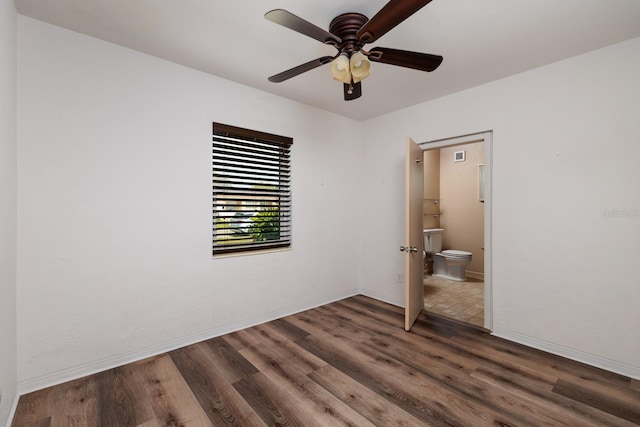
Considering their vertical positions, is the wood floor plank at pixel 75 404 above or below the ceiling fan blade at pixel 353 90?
below

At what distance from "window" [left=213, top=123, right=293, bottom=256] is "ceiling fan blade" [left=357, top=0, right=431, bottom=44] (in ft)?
5.71

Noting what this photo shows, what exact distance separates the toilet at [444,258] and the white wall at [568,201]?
200 cm

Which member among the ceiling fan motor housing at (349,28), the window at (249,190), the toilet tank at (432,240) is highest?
the ceiling fan motor housing at (349,28)

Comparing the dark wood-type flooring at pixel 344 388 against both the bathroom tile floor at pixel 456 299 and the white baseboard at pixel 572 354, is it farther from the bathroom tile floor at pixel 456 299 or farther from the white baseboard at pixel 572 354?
the bathroom tile floor at pixel 456 299

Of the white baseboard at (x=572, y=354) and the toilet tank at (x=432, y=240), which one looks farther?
the toilet tank at (x=432, y=240)

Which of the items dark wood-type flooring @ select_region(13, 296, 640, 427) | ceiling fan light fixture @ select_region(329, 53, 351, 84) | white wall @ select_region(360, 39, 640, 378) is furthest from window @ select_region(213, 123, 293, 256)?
white wall @ select_region(360, 39, 640, 378)

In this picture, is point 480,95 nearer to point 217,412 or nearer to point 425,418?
point 425,418

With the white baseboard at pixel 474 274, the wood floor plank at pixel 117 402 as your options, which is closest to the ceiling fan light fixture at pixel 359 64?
the wood floor plank at pixel 117 402

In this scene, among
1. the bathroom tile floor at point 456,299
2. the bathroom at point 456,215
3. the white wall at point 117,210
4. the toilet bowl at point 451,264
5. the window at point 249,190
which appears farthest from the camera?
the bathroom at point 456,215

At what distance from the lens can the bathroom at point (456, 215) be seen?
499 cm

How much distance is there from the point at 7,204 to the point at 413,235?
10.7ft

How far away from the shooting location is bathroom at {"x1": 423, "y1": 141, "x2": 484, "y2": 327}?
499cm

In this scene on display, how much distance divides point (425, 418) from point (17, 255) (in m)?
2.86

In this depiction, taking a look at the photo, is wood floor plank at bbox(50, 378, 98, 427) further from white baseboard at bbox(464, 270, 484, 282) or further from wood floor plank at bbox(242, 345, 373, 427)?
white baseboard at bbox(464, 270, 484, 282)
